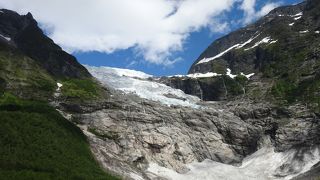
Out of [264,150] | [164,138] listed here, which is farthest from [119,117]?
[264,150]

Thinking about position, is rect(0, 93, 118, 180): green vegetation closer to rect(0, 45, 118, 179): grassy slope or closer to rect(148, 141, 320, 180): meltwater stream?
rect(0, 45, 118, 179): grassy slope

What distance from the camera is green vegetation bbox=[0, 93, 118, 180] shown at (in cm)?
13462

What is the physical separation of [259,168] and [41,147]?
241 feet

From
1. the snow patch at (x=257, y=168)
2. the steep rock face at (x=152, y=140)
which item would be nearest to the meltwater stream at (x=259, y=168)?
the snow patch at (x=257, y=168)

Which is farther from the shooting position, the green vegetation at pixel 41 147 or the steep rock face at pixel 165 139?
the steep rock face at pixel 165 139

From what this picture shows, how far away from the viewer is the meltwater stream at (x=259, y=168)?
173500 mm

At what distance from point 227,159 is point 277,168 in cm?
1913

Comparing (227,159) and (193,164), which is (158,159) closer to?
(193,164)

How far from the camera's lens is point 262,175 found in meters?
176

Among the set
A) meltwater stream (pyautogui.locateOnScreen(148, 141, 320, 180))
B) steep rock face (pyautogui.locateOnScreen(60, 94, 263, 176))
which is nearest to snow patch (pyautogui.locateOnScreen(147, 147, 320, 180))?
meltwater stream (pyautogui.locateOnScreen(148, 141, 320, 180))

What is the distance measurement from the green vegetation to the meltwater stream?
92.8ft

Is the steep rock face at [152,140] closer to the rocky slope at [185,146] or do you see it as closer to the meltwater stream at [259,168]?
the rocky slope at [185,146]

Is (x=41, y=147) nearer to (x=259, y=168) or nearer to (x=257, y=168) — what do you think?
(x=257, y=168)

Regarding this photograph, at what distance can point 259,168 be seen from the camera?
182 m
